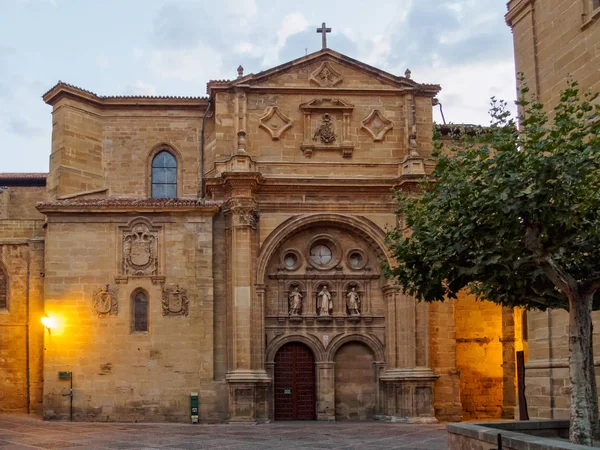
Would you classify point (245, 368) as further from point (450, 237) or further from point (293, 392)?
point (450, 237)

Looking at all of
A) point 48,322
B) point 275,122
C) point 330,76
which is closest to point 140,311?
point 48,322

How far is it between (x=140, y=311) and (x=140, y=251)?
1.98 metres

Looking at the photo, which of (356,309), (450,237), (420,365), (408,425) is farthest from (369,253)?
(450,237)

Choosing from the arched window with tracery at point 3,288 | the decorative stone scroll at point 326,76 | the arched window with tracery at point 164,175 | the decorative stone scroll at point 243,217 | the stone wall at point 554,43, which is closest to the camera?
the stone wall at point 554,43

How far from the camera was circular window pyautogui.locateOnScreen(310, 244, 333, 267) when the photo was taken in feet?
99.8

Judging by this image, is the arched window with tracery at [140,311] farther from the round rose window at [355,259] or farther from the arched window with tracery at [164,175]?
the round rose window at [355,259]

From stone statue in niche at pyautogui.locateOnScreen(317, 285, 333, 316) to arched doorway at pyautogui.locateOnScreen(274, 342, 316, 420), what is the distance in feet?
4.51

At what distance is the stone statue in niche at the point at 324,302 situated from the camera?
29.8 m

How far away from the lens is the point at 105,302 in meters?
28.3

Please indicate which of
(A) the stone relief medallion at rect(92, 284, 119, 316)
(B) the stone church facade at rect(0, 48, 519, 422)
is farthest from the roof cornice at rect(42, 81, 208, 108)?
(A) the stone relief medallion at rect(92, 284, 119, 316)

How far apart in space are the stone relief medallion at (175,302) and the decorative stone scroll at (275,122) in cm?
627

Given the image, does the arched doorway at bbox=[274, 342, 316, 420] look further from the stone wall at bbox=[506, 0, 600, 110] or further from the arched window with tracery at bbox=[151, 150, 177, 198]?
the stone wall at bbox=[506, 0, 600, 110]

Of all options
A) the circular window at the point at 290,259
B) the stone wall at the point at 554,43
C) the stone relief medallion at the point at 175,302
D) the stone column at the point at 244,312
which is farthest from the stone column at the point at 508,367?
the stone wall at the point at 554,43

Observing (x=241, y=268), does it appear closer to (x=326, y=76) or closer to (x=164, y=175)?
(x=164, y=175)
